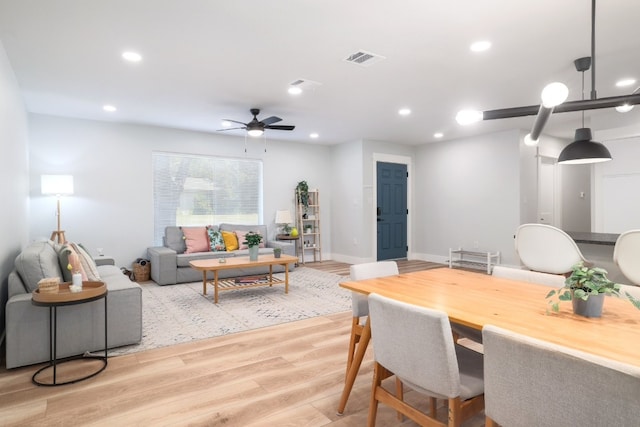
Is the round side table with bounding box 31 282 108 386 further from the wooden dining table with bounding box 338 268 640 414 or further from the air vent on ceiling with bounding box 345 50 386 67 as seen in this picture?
the air vent on ceiling with bounding box 345 50 386 67

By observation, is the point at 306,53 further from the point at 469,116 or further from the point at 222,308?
the point at 222,308

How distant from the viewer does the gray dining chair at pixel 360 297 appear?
2.24m

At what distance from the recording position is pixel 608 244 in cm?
303

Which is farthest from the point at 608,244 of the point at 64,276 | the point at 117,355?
the point at 64,276

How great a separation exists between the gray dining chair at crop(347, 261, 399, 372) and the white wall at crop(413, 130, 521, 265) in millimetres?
4798

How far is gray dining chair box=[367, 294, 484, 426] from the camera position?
1326 millimetres

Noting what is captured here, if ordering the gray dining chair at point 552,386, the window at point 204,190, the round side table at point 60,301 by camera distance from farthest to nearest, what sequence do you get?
the window at point 204,190, the round side table at point 60,301, the gray dining chair at point 552,386

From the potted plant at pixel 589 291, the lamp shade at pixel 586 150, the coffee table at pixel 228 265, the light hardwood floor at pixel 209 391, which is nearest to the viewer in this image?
the potted plant at pixel 589 291

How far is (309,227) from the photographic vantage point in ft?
25.7

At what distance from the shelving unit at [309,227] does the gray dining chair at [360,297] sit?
5.02 m

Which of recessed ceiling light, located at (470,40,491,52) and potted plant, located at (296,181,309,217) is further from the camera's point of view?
potted plant, located at (296,181,309,217)

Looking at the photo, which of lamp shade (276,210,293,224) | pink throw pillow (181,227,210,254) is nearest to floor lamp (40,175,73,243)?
pink throw pillow (181,227,210,254)

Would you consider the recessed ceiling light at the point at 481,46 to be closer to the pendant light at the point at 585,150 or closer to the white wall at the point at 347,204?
the pendant light at the point at 585,150

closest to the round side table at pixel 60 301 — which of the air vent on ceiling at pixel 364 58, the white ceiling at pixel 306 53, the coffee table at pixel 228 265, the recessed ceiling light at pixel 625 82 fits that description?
the coffee table at pixel 228 265
